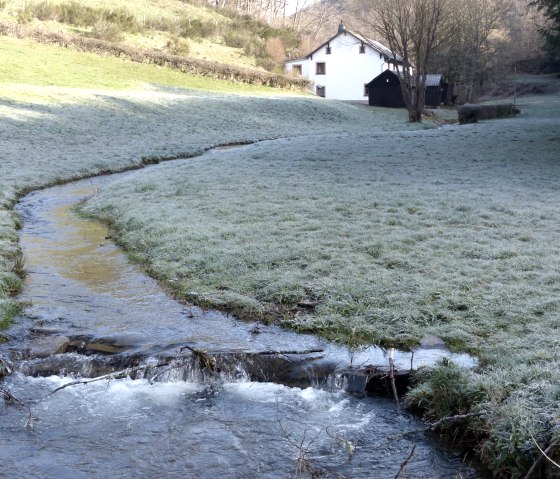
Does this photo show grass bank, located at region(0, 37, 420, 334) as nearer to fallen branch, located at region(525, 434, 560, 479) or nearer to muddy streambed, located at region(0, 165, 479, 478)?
muddy streambed, located at region(0, 165, 479, 478)

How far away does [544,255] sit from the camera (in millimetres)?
9203

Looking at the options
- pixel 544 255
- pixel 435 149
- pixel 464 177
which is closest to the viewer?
pixel 544 255

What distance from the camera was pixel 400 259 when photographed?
9.19m

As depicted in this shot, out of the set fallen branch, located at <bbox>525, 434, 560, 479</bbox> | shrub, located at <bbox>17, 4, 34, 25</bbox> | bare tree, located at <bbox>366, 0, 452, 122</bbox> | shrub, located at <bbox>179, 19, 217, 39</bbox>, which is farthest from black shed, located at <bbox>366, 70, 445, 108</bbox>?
fallen branch, located at <bbox>525, 434, 560, 479</bbox>

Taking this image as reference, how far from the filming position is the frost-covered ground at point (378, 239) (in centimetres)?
596

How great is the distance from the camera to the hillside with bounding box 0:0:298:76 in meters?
47.9

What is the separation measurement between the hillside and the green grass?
2.88m

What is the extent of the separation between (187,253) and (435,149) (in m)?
14.4

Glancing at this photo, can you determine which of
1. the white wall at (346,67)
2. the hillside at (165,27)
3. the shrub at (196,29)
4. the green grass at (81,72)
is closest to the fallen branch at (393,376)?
the green grass at (81,72)

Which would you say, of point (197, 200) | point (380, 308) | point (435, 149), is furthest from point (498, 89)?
point (380, 308)

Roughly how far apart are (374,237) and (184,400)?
5.27m

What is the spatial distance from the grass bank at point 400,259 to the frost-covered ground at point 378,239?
0.08 ft

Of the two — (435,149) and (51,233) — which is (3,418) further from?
(435,149)

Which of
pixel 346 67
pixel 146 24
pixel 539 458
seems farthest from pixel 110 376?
pixel 346 67
